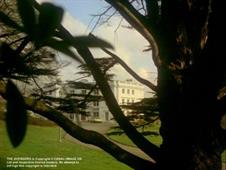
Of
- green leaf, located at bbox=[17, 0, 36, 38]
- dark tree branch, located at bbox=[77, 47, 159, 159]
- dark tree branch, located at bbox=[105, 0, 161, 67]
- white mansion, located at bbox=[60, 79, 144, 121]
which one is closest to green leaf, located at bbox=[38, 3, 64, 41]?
green leaf, located at bbox=[17, 0, 36, 38]

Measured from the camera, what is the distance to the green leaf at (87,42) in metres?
0.44

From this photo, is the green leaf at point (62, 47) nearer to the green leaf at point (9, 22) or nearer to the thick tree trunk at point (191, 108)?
the green leaf at point (9, 22)

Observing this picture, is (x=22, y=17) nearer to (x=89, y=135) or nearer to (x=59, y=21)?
(x=59, y=21)

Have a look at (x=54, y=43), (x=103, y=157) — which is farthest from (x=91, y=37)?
(x=103, y=157)

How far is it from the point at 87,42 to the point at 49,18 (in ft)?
0.17

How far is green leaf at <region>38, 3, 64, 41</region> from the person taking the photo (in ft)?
1.30

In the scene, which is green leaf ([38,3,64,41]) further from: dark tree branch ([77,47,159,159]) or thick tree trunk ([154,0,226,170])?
dark tree branch ([77,47,159,159])

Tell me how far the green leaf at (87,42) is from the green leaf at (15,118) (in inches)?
3.0

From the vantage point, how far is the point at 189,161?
2445 millimetres

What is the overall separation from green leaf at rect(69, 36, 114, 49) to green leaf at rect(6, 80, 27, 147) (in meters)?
0.08

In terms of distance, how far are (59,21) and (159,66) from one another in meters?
2.21

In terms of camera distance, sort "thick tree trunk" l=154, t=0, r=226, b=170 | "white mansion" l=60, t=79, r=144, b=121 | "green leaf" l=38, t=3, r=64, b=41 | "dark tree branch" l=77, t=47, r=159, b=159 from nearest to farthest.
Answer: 1. "green leaf" l=38, t=3, r=64, b=41
2. "white mansion" l=60, t=79, r=144, b=121
3. "thick tree trunk" l=154, t=0, r=226, b=170
4. "dark tree branch" l=77, t=47, r=159, b=159

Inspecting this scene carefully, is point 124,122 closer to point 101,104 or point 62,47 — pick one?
point 101,104

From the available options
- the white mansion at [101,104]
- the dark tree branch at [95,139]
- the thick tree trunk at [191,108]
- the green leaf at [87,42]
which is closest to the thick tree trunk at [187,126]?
the thick tree trunk at [191,108]
